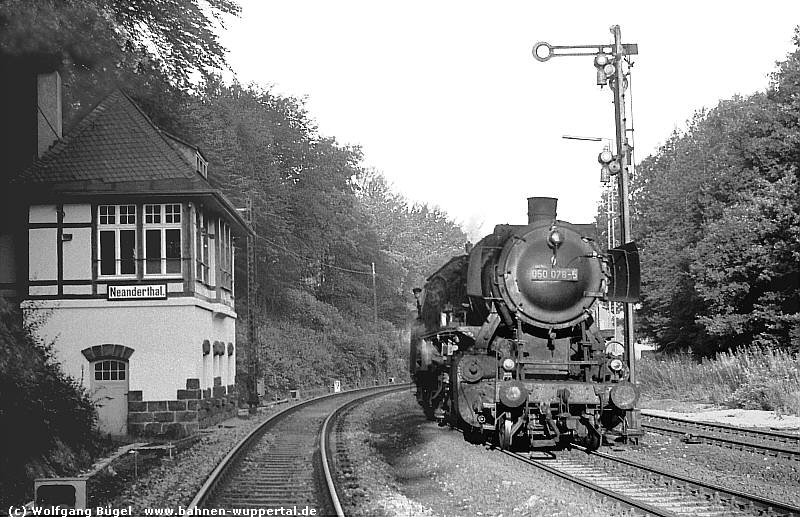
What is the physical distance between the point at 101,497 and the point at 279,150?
3824 centimetres

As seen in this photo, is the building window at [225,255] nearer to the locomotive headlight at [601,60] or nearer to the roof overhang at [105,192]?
the roof overhang at [105,192]

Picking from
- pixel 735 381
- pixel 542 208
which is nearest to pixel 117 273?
pixel 542 208

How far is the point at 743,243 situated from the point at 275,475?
23.8 m

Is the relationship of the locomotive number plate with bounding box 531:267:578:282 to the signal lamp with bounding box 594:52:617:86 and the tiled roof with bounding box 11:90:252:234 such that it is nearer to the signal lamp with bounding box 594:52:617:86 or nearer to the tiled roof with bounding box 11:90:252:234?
the signal lamp with bounding box 594:52:617:86

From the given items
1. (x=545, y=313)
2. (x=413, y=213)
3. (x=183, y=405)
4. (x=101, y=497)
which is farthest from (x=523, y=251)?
(x=413, y=213)

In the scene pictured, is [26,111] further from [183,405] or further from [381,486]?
[381,486]

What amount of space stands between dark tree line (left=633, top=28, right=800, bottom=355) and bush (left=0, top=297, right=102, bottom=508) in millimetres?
22639

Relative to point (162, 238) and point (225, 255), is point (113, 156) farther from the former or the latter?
point (225, 255)

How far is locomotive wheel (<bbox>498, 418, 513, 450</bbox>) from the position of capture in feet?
43.1

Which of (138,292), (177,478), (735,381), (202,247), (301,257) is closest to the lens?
(177,478)

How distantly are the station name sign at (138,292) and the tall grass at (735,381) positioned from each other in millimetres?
15195

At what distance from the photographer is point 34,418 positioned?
14.5 meters

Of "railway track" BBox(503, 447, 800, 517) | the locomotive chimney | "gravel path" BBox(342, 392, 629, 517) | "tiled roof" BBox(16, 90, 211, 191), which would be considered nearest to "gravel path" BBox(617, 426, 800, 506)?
"railway track" BBox(503, 447, 800, 517)

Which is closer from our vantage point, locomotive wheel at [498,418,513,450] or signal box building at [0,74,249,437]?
locomotive wheel at [498,418,513,450]
